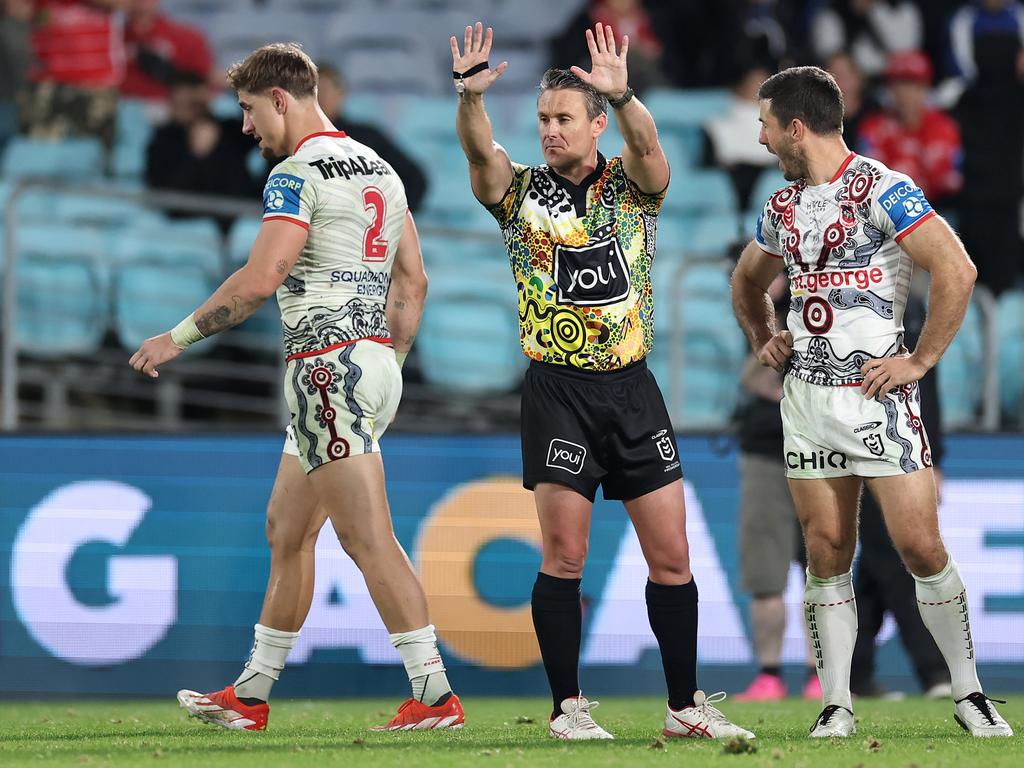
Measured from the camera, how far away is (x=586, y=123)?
19.1 feet

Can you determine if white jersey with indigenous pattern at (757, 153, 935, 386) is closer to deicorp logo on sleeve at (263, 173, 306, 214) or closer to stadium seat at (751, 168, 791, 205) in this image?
deicorp logo on sleeve at (263, 173, 306, 214)

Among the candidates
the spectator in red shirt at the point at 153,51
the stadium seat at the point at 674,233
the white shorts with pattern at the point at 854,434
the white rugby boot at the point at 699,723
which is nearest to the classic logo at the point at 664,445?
the white shorts with pattern at the point at 854,434

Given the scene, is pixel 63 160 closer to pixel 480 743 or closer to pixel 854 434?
pixel 480 743

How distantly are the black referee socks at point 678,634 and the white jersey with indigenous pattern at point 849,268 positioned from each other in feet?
2.93

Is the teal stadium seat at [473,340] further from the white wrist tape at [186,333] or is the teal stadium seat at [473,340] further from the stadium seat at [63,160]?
the white wrist tape at [186,333]

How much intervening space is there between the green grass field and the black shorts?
904mm

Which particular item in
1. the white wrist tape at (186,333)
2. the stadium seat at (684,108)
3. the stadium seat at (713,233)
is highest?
the stadium seat at (684,108)

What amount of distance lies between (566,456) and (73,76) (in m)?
8.59

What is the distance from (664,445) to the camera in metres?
5.79

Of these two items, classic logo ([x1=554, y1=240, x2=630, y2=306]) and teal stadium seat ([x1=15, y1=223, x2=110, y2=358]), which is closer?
classic logo ([x1=554, y1=240, x2=630, y2=306])

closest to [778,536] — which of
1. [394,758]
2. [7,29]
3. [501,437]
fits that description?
[501,437]

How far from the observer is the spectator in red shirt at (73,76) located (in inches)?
506

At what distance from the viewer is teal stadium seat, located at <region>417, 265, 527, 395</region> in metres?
11.2

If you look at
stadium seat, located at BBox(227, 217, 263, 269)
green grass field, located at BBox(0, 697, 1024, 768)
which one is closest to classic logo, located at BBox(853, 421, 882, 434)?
green grass field, located at BBox(0, 697, 1024, 768)
